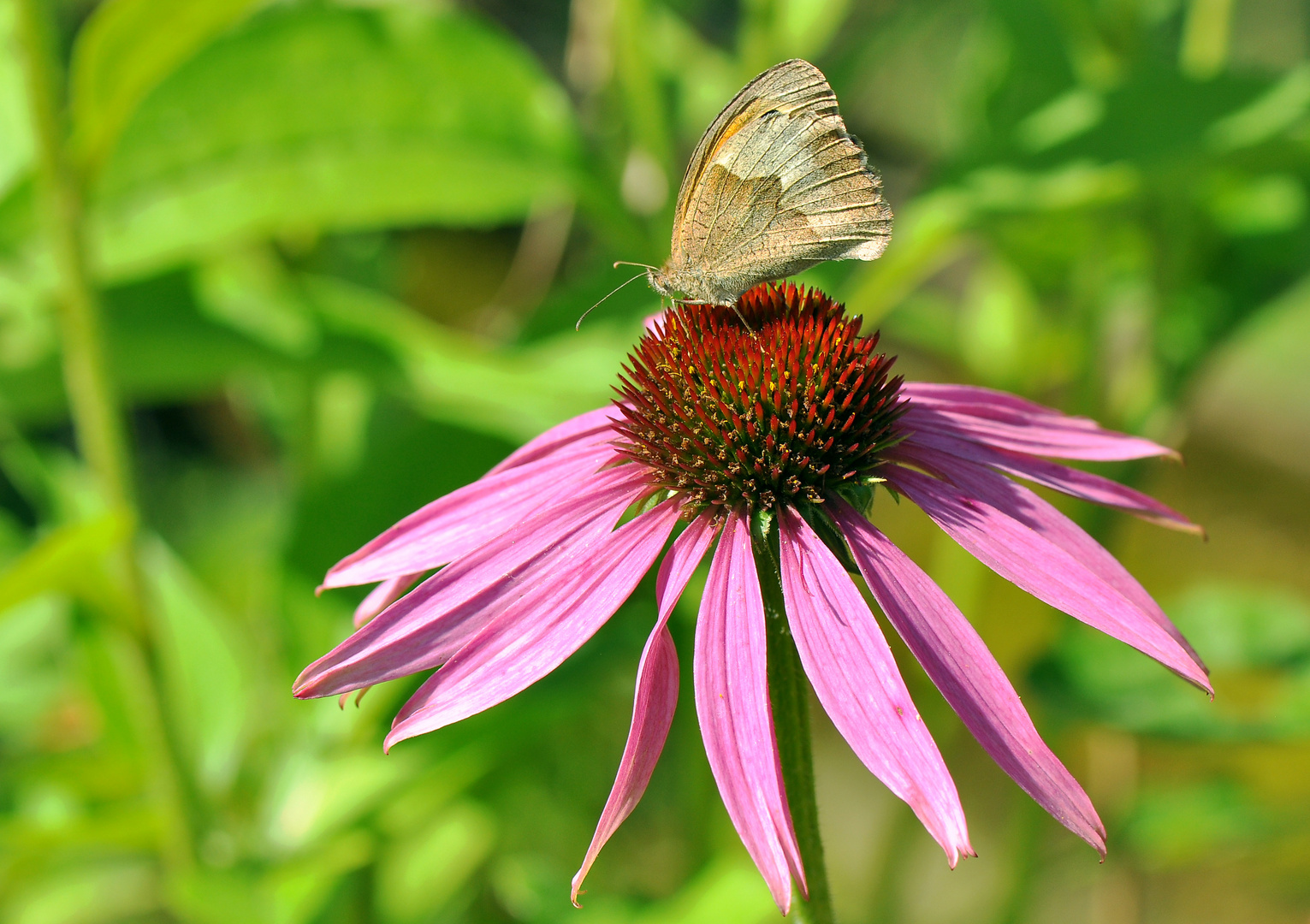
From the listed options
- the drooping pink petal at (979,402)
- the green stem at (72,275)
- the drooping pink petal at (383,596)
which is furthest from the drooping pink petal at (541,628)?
Answer: the green stem at (72,275)

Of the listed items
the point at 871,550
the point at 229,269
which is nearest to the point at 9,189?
the point at 229,269

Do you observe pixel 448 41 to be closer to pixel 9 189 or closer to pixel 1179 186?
pixel 9 189

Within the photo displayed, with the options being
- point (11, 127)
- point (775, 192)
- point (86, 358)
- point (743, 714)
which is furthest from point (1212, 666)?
point (11, 127)

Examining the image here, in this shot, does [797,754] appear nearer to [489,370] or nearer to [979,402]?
[979,402]

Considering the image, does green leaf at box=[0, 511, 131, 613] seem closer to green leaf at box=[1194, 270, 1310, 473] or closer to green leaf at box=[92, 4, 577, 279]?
green leaf at box=[92, 4, 577, 279]

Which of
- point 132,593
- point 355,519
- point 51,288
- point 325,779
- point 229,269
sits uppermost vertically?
point 51,288

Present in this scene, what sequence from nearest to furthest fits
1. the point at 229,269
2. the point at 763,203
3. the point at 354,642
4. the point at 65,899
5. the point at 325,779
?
the point at 354,642 < the point at 763,203 < the point at 325,779 < the point at 229,269 < the point at 65,899

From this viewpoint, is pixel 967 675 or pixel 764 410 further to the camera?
pixel 764 410
